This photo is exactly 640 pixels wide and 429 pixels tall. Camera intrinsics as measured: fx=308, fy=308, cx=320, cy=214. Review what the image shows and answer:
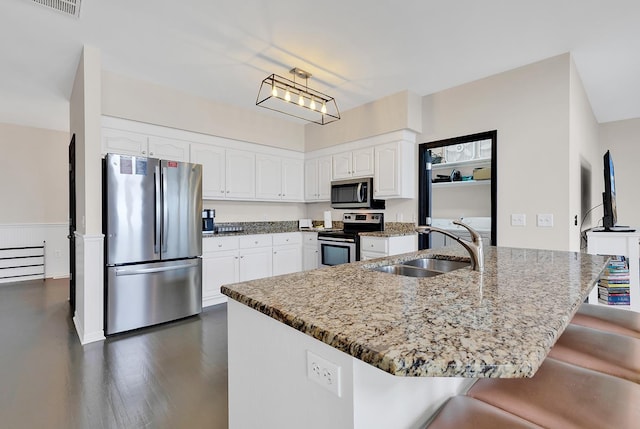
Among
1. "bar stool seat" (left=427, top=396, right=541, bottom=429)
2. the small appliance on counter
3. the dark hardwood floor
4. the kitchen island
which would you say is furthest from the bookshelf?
the small appliance on counter

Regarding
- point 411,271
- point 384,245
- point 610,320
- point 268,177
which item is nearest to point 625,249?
point 610,320

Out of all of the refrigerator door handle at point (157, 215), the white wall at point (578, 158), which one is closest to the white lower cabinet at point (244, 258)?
the refrigerator door handle at point (157, 215)

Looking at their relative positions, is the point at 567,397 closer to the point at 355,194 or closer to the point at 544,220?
the point at 544,220

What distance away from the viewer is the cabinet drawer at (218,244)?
12.0 feet

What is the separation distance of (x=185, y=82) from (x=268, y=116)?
54.3 inches

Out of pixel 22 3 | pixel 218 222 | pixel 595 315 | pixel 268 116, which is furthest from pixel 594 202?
pixel 22 3

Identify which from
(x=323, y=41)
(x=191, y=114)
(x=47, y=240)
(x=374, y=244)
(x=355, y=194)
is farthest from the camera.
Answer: (x=47, y=240)

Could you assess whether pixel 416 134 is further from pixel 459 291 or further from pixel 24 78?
pixel 24 78

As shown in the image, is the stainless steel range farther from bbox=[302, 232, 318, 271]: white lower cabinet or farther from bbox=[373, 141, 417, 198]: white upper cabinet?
bbox=[373, 141, 417, 198]: white upper cabinet

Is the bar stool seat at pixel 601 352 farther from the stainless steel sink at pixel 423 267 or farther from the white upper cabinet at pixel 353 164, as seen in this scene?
the white upper cabinet at pixel 353 164

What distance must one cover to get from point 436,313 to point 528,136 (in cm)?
312

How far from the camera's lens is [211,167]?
4.09 metres

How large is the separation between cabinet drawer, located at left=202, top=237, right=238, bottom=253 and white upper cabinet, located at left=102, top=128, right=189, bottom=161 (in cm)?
109

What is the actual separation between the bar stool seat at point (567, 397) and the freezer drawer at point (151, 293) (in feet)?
9.91
